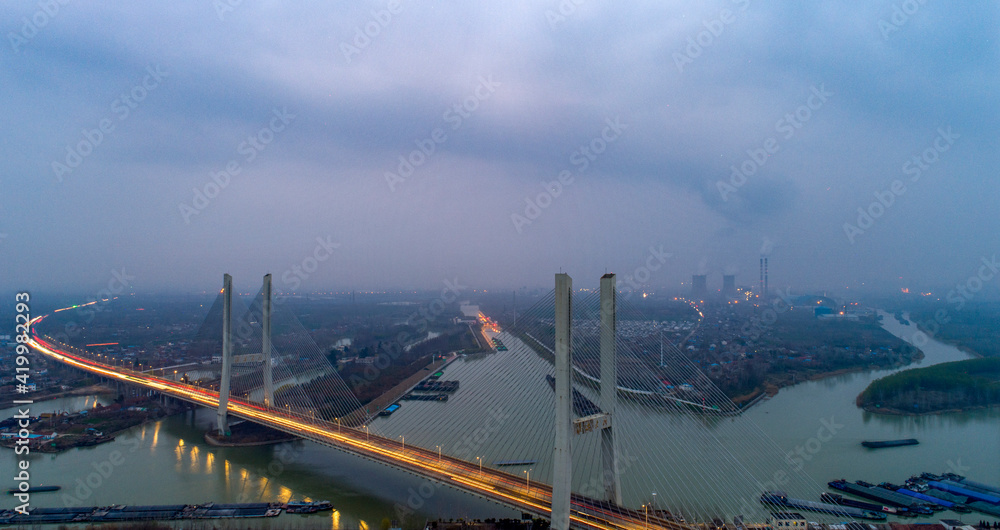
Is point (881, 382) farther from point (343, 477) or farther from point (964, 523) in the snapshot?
point (343, 477)

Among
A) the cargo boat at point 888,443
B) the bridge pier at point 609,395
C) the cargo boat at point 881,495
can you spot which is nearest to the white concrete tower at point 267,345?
the bridge pier at point 609,395

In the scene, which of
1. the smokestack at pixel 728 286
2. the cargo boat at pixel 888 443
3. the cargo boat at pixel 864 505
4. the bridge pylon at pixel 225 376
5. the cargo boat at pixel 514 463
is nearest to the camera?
the cargo boat at pixel 864 505

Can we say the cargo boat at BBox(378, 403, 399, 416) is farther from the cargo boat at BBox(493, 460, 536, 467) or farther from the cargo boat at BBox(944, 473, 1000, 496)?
the cargo boat at BBox(944, 473, 1000, 496)

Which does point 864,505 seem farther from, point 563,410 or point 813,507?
point 563,410

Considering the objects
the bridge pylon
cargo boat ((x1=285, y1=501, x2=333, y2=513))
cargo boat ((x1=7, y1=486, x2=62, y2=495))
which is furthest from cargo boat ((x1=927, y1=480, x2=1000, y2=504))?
cargo boat ((x1=7, y1=486, x2=62, y2=495))

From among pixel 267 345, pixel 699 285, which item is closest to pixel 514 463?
pixel 267 345

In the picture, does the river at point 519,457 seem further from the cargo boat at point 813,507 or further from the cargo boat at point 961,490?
the cargo boat at point 961,490
